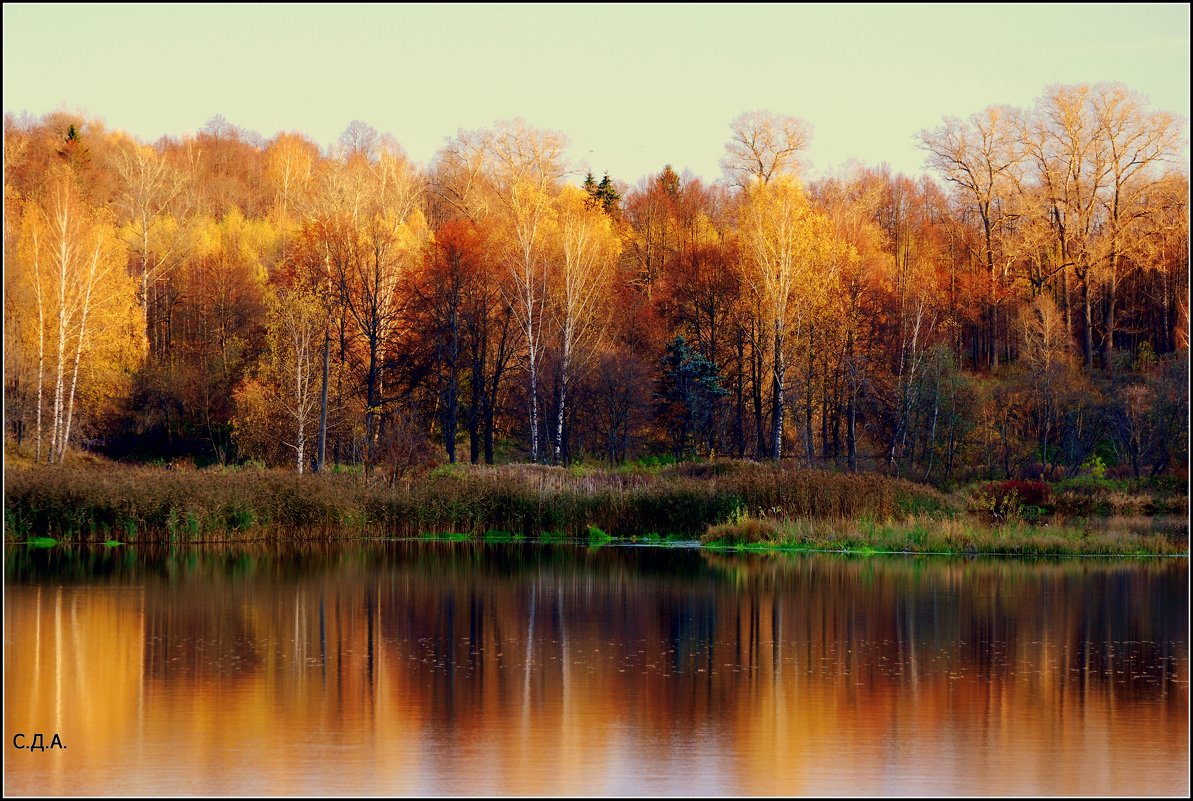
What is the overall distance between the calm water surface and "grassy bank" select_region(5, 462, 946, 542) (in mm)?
3765

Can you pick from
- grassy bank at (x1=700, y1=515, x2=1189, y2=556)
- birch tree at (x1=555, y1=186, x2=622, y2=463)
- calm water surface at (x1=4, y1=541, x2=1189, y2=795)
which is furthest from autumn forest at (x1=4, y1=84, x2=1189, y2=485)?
calm water surface at (x1=4, y1=541, x2=1189, y2=795)

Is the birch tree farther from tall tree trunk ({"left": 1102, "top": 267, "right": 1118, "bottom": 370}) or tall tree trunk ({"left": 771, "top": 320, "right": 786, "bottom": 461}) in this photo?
tall tree trunk ({"left": 1102, "top": 267, "right": 1118, "bottom": 370})

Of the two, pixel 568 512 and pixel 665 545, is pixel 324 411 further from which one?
pixel 665 545

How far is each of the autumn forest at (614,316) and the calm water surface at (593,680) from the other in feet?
62.2

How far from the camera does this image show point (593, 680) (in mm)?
16312

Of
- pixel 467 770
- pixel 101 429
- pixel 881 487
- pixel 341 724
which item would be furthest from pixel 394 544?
pixel 101 429

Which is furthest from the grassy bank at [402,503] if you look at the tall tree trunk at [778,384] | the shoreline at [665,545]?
the tall tree trunk at [778,384]

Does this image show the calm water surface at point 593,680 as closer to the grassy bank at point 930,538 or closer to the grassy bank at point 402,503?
the grassy bank at point 930,538

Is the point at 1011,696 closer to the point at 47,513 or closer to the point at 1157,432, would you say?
the point at 47,513

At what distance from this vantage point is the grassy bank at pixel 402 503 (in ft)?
104

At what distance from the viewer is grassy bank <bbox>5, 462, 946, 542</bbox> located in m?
31.6

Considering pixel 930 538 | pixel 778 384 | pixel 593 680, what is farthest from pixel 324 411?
pixel 593 680

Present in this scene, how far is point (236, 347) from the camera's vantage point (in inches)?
2435

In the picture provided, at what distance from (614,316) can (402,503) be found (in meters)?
26.9
